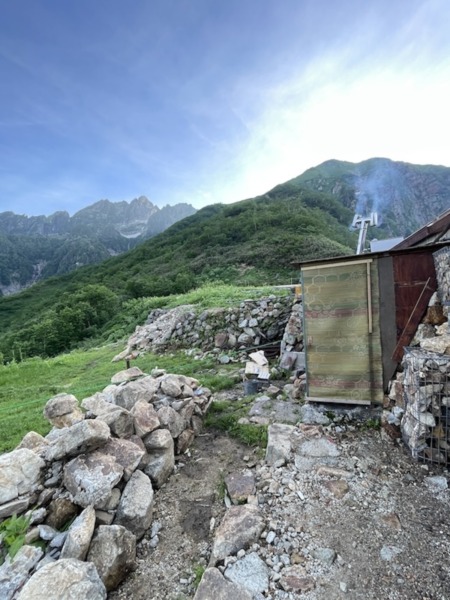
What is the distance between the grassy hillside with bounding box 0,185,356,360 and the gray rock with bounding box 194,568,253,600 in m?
17.5

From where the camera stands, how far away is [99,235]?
164000 millimetres

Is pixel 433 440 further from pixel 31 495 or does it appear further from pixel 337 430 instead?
pixel 31 495

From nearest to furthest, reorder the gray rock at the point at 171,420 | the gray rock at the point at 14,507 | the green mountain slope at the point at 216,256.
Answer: the gray rock at the point at 14,507
the gray rock at the point at 171,420
the green mountain slope at the point at 216,256

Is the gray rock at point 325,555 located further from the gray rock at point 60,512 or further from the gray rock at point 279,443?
the gray rock at point 60,512

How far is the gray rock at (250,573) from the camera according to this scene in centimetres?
238

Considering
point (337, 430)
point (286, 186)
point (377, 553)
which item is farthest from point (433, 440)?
point (286, 186)

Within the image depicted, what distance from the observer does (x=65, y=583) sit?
7.17 ft

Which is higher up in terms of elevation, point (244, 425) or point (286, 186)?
point (286, 186)

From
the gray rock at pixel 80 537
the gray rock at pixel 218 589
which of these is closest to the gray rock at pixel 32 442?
the gray rock at pixel 80 537

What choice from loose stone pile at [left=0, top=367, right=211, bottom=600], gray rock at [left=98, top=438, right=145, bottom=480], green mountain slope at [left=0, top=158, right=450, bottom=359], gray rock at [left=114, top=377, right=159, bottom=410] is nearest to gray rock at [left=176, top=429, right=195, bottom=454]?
loose stone pile at [left=0, top=367, right=211, bottom=600]

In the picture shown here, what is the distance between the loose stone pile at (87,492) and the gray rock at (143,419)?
0.5 inches

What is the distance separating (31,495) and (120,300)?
93.7 feet

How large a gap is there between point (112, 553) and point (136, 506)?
530mm

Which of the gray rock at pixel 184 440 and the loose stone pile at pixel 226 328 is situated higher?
the loose stone pile at pixel 226 328
